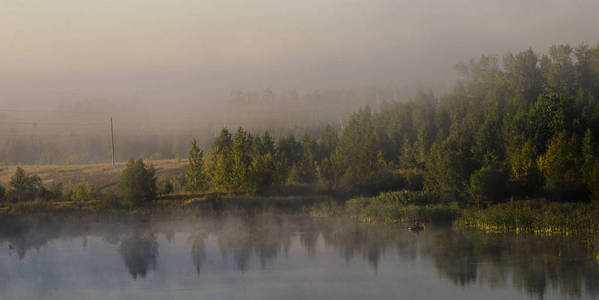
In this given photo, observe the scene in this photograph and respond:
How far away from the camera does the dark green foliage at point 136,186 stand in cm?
6191

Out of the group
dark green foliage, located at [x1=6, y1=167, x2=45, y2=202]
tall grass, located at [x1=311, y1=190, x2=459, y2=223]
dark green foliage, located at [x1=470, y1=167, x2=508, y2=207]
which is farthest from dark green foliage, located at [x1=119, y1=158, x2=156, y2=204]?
dark green foliage, located at [x1=470, y1=167, x2=508, y2=207]

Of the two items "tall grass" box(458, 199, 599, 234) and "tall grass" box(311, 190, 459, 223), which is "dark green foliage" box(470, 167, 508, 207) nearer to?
"tall grass" box(458, 199, 599, 234)

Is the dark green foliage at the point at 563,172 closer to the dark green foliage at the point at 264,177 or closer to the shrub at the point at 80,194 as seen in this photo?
the dark green foliage at the point at 264,177

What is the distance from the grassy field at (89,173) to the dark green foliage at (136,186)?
68.3ft

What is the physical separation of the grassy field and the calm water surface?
33430mm

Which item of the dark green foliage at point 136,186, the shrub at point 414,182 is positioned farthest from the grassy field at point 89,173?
the shrub at point 414,182

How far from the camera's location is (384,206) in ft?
176

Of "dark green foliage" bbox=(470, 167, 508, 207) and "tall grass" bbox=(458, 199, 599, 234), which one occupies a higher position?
"dark green foliage" bbox=(470, 167, 508, 207)

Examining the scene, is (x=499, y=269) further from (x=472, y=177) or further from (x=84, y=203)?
(x=84, y=203)

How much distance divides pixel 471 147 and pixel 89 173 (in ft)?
191

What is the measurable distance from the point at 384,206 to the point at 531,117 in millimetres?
25585

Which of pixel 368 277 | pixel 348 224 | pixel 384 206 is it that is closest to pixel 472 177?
pixel 384 206

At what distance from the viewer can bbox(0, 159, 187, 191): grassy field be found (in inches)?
3406

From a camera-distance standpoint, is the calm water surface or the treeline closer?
the calm water surface
